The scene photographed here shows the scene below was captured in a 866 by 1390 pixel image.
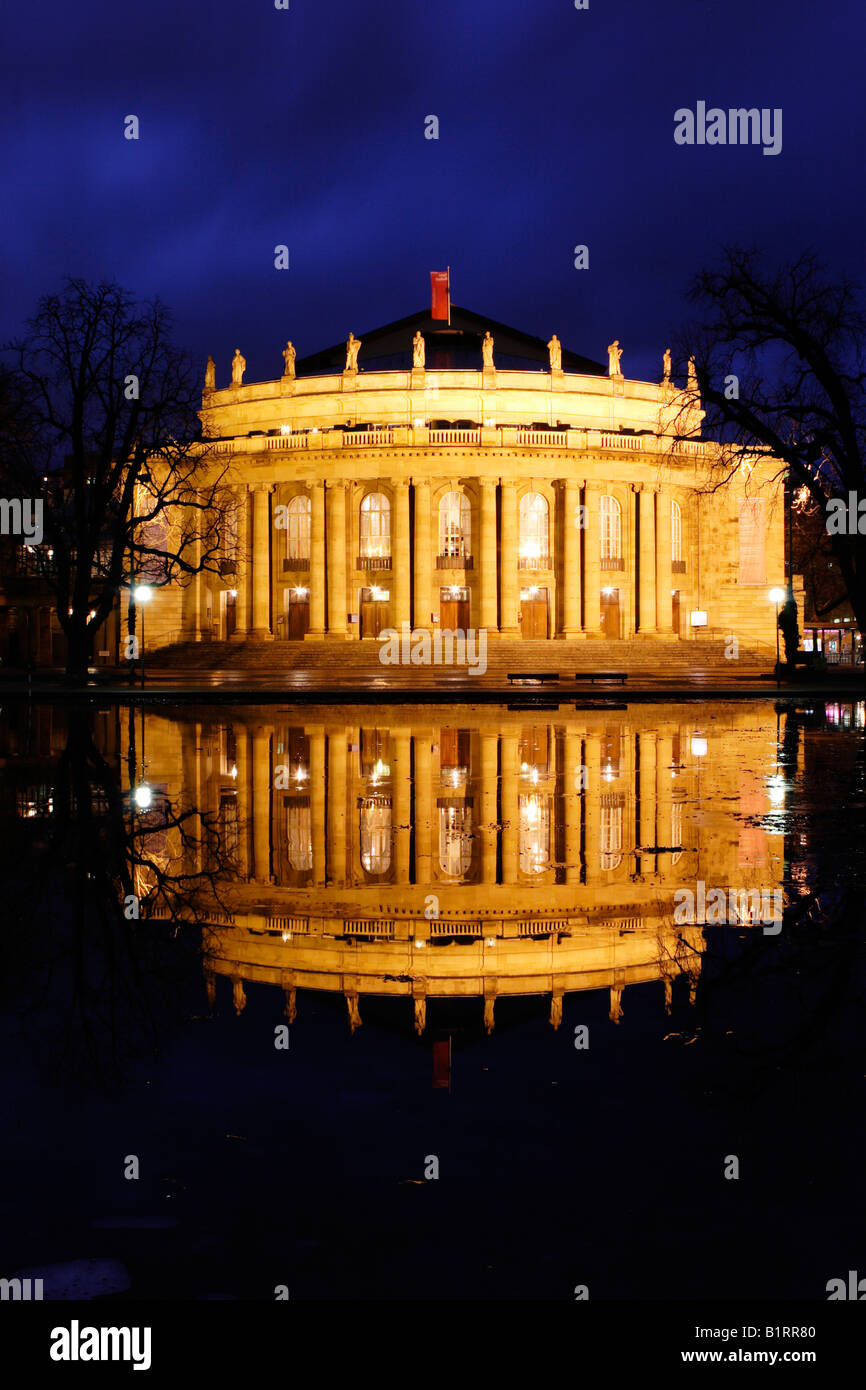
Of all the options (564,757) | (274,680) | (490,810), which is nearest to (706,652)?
(274,680)

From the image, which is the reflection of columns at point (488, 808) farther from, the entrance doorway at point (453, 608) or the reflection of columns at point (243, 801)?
the entrance doorway at point (453, 608)

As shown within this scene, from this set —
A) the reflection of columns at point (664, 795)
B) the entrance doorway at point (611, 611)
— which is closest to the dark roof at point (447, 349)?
the entrance doorway at point (611, 611)

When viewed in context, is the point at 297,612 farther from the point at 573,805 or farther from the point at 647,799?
the point at 573,805

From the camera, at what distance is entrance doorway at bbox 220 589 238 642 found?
7706 cm

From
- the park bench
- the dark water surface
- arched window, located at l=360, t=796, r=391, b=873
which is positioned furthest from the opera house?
the dark water surface

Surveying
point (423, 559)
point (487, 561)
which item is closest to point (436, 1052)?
point (487, 561)

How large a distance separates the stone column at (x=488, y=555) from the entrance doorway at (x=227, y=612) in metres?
15.9

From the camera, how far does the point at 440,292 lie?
75188mm

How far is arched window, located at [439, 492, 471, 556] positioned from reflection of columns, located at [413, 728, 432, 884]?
50575 millimetres

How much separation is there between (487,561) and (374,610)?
7433 mm

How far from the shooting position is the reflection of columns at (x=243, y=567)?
74062 mm

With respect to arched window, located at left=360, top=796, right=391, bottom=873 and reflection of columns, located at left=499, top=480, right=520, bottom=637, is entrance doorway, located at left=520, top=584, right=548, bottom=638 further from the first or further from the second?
arched window, located at left=360, top=796, right=391, bottom=873

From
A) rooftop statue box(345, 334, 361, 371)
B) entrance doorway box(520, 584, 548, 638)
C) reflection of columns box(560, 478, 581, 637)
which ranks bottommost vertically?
entrance doorway box(520, 584, 548, 638)
